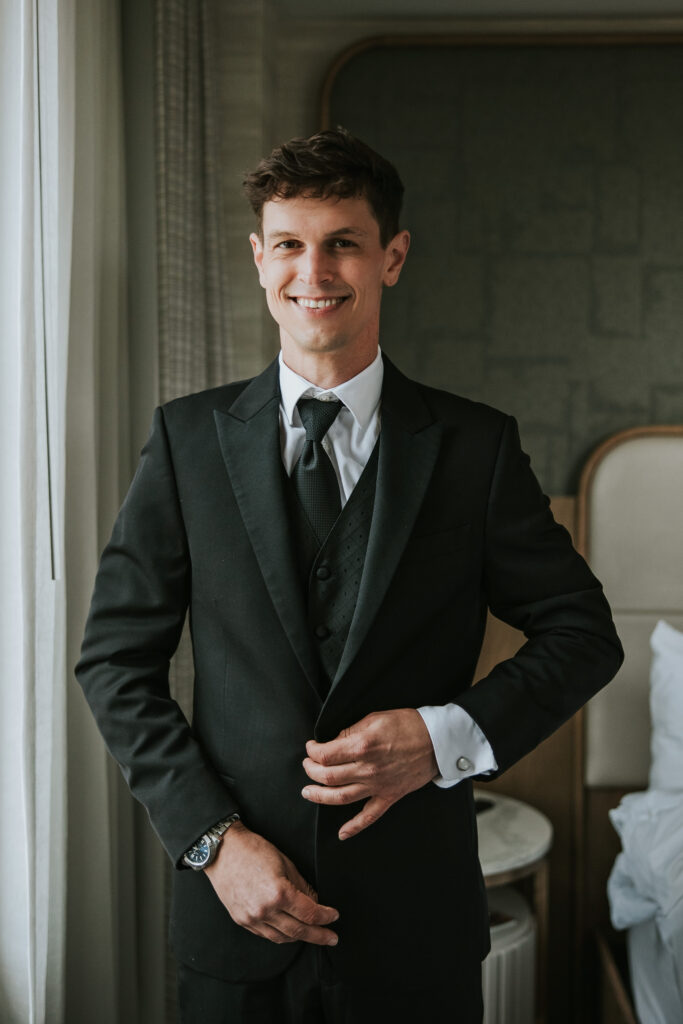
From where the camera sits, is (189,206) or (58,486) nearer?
(58,486)

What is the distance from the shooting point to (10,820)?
142 cm

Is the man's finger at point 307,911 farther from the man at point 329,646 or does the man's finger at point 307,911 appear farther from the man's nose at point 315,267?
the man's nose at point 315,267

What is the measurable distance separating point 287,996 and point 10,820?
0.56m

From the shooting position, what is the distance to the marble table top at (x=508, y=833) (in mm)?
2006

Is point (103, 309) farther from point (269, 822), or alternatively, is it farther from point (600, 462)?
point (600, 462)

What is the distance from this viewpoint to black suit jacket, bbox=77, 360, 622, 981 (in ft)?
3.57

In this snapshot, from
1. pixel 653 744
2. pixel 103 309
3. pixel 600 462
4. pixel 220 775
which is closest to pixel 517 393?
pixel 600 462

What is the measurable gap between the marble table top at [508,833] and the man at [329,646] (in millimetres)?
862

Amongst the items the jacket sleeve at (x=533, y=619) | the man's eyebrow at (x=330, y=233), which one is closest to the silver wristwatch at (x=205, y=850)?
the jacket sleeve at (x=533, y=619)

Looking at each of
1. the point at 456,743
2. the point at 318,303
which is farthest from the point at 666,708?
the point at 318,303

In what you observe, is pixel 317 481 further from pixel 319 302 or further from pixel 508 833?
pixel 508 833

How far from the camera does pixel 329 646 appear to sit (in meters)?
1.10

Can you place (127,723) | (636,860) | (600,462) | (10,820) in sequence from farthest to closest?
(600,462) → (636,860) → (10,820) → (127,723)

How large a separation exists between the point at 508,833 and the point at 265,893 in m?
1.29
